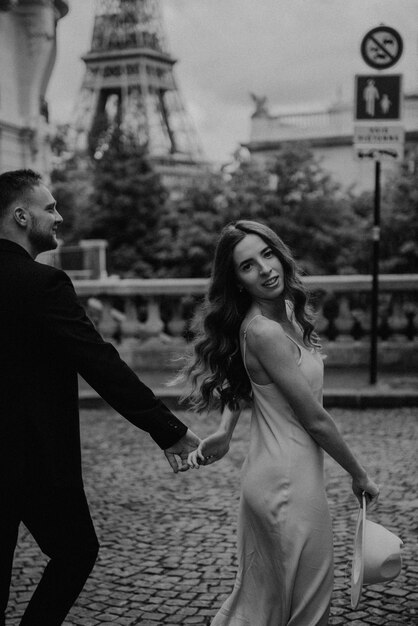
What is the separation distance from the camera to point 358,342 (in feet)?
33.9

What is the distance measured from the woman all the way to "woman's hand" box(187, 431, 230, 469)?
0.24 metres

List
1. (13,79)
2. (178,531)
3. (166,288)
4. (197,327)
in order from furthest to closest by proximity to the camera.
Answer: (13,79)
(166,288)
(178,531)
(197,327)

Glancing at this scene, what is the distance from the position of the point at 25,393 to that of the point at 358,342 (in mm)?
7810

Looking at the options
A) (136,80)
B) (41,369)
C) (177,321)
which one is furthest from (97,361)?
(136,80)

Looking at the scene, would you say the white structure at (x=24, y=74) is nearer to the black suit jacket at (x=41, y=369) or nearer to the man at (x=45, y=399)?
the man at (x=45, y=399)

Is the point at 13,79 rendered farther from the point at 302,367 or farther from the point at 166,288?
the point at 302,367

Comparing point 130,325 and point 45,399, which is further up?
point 45,399

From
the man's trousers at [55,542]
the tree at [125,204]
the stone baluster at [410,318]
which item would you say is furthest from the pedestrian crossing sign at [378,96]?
the tree at [125,204]

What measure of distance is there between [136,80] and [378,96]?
45.1m

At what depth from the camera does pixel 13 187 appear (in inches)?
118

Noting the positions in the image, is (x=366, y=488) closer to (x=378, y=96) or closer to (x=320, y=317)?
(x=378, y=96)

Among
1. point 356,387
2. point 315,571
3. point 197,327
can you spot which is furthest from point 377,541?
point 356,387

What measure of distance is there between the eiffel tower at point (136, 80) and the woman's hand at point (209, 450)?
48157 mm

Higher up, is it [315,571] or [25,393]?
[25,393]
